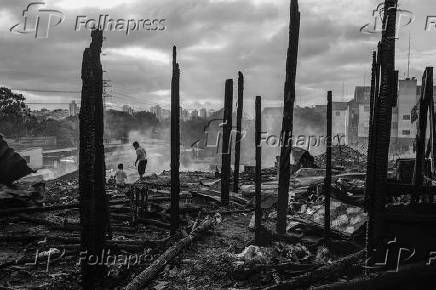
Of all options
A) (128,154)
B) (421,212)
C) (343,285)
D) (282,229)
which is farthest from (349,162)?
(128,154)

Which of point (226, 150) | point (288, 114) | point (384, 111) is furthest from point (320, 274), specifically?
point (226, 150)

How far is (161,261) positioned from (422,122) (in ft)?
20.9

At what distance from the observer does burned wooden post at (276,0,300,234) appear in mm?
8609

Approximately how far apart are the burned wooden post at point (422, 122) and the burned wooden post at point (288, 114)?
2800 mm

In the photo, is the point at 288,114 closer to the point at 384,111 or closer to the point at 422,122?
the point at 422,122

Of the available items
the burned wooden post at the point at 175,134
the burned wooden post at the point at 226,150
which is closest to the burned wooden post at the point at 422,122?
the burned wooden post at the point at 175,134

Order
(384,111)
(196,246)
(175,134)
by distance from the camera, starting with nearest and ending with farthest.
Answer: (384,111), (196,246), (175,134)

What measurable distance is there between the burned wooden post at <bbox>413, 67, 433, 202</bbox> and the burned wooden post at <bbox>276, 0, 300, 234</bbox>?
2.80 meters

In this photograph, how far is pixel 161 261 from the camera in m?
6.94

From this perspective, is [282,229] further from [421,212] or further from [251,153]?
[251,153]

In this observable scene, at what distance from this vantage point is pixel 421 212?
6375 mm

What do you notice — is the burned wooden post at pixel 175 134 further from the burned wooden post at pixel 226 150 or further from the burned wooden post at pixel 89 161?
the burned wooden post at pixel 226 150

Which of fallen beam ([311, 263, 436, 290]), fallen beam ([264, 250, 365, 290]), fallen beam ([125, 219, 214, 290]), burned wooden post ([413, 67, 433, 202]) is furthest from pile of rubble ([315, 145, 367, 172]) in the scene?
fallen beam ([311, 263, 436, 290])

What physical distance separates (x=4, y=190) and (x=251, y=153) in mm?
39291
